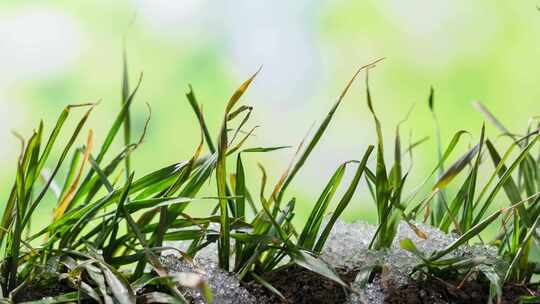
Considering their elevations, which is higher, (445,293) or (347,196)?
(347,196)

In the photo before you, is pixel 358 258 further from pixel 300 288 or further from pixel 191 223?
pixel 191 223

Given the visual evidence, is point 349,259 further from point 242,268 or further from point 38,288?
point 38,288

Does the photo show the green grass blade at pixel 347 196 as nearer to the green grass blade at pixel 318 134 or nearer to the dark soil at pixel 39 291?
the green grass blade at pixel 318 134

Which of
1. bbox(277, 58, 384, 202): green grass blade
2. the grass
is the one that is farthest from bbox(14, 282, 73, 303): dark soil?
bbox(277, 58, 384, 202): green grass blade

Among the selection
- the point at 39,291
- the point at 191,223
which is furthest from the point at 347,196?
the point at 39,291

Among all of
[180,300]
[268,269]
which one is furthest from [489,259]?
[180,300]

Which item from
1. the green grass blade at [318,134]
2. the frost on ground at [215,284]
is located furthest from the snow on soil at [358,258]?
the green grass blade at [318,134]
